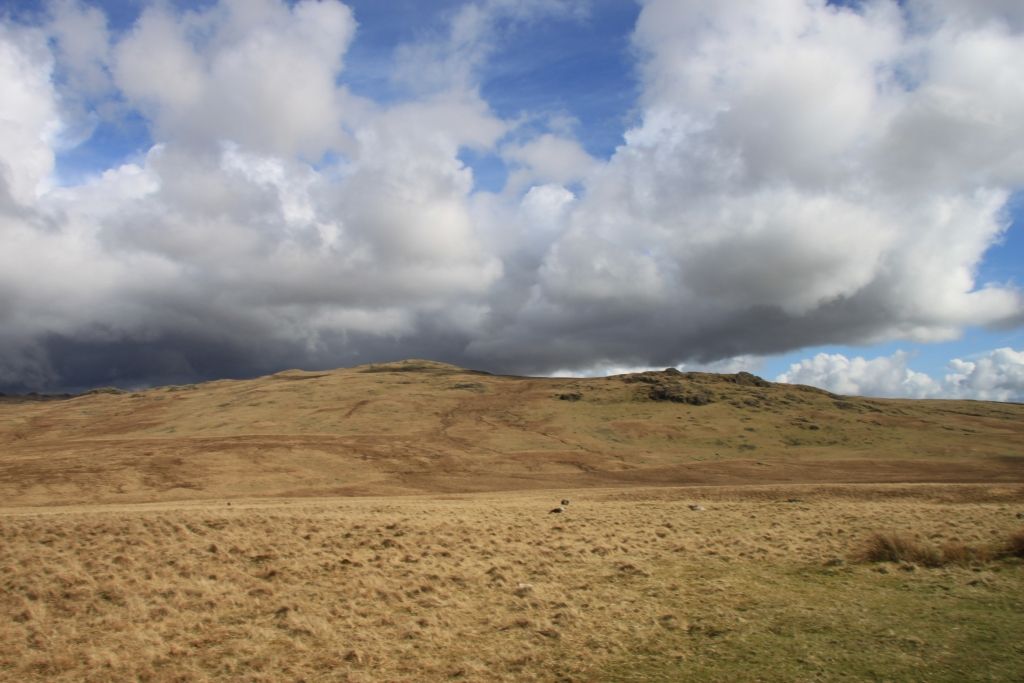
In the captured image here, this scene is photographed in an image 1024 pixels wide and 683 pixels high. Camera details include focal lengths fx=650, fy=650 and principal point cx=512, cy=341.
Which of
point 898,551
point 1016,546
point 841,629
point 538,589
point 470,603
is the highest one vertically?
point 1016,546

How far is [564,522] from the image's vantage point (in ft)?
82.9

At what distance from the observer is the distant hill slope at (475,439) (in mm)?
53875

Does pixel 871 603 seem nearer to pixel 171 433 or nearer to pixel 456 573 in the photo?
pixel 456 573

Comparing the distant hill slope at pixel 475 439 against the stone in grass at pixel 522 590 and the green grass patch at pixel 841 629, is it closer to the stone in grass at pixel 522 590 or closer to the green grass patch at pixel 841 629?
the stone in grass at pixel 522 590

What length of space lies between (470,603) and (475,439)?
209 feet

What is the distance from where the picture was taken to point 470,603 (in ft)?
49.6

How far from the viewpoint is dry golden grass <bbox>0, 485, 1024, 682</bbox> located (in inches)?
450

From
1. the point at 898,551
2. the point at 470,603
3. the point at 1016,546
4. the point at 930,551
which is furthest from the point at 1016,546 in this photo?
the point at 470,603

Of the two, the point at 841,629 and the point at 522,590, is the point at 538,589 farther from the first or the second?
the point at 841,629

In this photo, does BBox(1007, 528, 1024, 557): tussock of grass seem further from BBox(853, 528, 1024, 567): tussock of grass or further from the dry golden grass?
the dry golden grass

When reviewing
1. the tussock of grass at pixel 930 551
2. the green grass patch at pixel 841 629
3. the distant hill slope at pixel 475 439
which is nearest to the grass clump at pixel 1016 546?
the tussock of grass at pixel 930 551

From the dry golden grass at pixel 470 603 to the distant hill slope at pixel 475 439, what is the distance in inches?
1183

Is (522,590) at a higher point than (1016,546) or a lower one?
lower

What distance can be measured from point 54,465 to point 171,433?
98.4 feet
